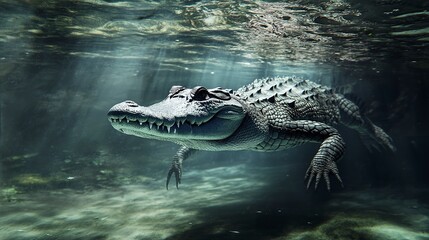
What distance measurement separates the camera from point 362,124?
29.6 ft

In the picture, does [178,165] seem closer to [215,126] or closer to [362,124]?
[215,126]

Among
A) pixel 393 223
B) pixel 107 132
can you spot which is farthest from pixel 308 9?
pixel 107 132

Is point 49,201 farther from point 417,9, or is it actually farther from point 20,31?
point 417,9

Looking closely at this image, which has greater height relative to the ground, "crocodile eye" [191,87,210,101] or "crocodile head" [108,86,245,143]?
"crocodile eye" [191,87,210,101]

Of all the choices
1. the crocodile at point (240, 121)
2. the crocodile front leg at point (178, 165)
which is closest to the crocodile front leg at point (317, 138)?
the crocodile at point (240, 121)

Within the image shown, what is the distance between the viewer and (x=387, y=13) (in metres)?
6.99

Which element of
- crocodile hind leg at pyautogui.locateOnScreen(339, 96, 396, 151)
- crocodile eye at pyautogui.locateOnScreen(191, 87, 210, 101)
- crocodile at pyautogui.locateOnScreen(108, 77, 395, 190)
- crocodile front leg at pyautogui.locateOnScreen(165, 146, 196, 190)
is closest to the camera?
crocodile at pyautogui.locateOnScreen(108, 77, 395, 190)

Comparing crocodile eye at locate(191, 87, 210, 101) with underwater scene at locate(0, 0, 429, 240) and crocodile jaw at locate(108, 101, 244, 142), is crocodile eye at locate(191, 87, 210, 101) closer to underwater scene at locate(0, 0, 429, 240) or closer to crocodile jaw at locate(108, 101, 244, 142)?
underwater scene at locate(0, 0, 429, 240)

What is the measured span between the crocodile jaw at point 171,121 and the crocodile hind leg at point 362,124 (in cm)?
497

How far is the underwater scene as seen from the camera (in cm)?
493

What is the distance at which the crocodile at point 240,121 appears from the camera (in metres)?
3.83

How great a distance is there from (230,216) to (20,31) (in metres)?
9.65

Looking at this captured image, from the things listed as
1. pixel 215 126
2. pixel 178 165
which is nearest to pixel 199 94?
pixel 215 126

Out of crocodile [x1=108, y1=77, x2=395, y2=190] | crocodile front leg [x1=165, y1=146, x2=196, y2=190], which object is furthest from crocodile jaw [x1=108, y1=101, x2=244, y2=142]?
crocodile front leg [x1=165, y1=146, x2=196, y2=190]
